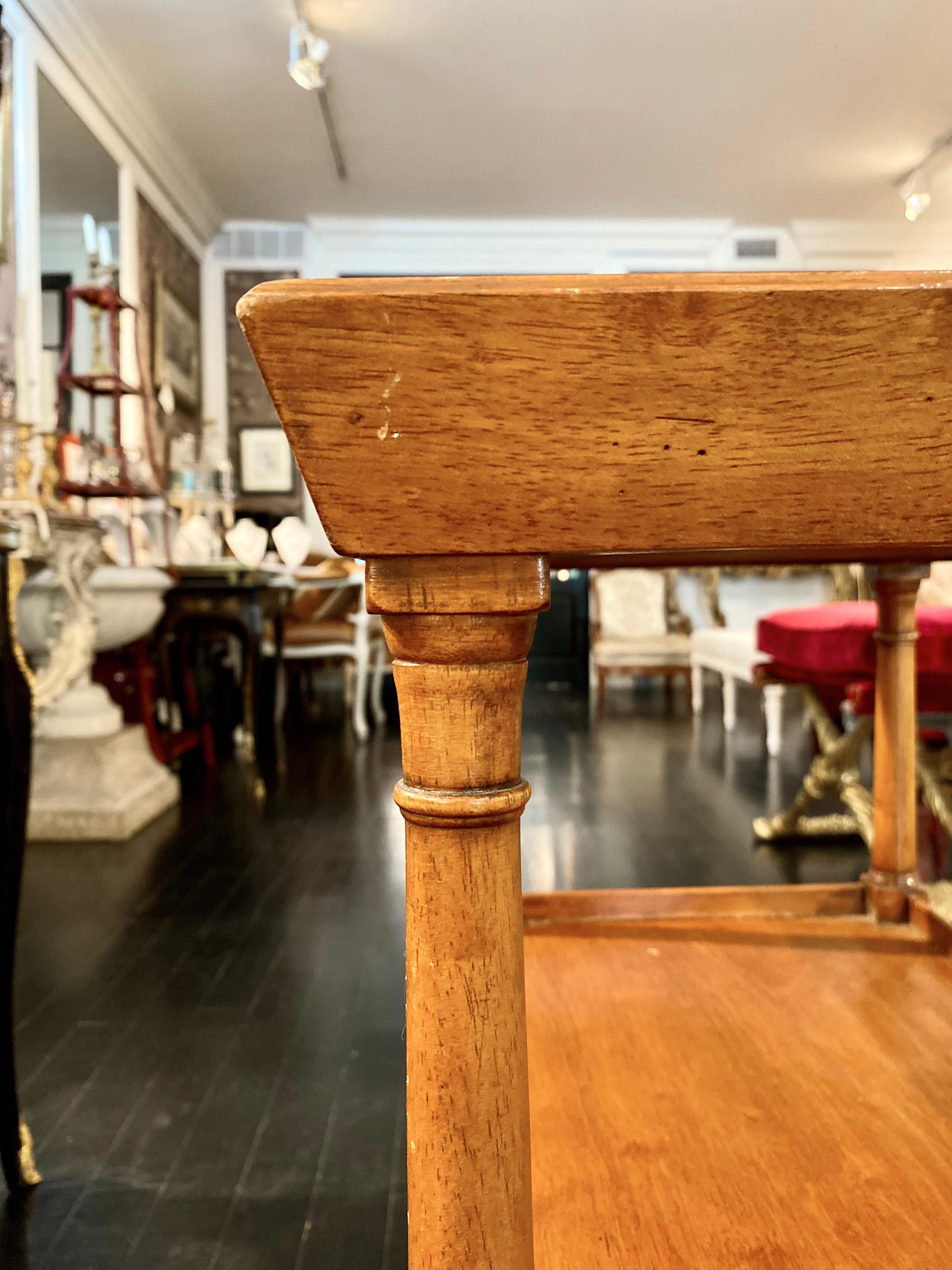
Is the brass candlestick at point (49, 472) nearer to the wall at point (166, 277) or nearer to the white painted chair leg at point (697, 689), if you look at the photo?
the wall at point (166, 277)

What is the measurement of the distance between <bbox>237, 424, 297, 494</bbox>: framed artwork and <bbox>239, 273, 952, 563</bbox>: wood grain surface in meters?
6.47

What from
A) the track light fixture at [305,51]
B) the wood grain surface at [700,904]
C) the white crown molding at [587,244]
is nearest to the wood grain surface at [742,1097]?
the wood grain surface at [700,904]

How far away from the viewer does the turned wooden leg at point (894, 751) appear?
1.33m

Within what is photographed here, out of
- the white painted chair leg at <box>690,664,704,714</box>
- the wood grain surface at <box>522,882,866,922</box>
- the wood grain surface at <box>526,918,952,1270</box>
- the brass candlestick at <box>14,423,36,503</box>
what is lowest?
the wood grain surface at <box>526,918,952,1270</box>

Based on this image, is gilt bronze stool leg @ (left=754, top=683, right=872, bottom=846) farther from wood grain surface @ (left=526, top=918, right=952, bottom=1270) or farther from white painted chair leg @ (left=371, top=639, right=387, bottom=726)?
white painted chair leg @ (left=371, top=639, right=387, bottom=726)

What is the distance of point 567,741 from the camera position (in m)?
4.36

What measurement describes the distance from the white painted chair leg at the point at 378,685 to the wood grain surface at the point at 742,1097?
3.85 m

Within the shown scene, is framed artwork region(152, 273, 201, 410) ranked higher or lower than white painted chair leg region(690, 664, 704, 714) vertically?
higher

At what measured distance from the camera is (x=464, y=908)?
451mm

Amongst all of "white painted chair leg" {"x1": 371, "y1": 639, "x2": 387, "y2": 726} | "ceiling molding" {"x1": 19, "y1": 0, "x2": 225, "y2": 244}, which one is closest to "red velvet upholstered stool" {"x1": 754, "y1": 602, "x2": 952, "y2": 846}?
"white painted chair leg" {"x1": 371, "y1": 639, "x2": 387, "y2": 726}

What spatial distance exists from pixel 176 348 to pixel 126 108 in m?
1.40

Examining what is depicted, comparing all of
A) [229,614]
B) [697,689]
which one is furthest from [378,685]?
[697,689]

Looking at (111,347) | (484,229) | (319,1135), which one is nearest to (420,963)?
(319,1135)

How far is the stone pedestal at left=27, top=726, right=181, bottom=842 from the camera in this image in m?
2.79
